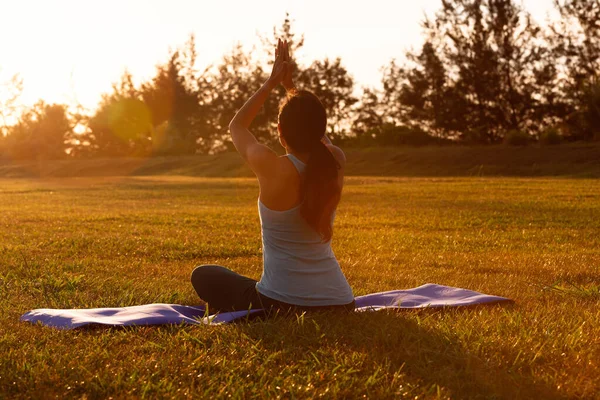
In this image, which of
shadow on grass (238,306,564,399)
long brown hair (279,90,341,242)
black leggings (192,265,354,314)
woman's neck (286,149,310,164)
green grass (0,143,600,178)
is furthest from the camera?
green grass (0,143,600,178)

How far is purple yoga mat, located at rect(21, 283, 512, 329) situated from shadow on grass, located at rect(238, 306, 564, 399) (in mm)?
257

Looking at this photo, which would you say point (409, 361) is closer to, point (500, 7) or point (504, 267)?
point (504, 267)

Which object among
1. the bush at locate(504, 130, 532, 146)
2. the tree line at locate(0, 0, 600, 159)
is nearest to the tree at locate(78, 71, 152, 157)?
the tree line at locate(0, 0, 600, 159)

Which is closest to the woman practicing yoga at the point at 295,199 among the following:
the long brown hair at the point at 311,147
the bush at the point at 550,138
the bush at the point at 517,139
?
the long brown hair at the point at 311,147

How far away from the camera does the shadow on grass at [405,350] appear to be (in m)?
3.27

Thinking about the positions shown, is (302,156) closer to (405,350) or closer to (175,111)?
(405,350)

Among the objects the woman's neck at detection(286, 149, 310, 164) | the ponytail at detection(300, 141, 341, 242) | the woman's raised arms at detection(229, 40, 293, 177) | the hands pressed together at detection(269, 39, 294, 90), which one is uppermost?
the hands pressed together at detection(269, 39, 294, 90)

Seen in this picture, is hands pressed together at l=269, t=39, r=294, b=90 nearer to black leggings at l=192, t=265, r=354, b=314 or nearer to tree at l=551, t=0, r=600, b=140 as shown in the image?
black leggings at l=192, t=265, r=354, b=314

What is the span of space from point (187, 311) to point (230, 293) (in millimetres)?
308

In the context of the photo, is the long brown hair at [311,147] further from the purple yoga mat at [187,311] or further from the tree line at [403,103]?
the tree line at [403,103]

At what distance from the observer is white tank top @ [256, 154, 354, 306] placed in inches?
170

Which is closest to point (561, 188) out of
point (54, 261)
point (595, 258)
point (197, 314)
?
point (595, 258)

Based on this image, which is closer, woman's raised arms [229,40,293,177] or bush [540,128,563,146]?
woman's raised arms [229,40,293,177]

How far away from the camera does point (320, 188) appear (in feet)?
13.4
